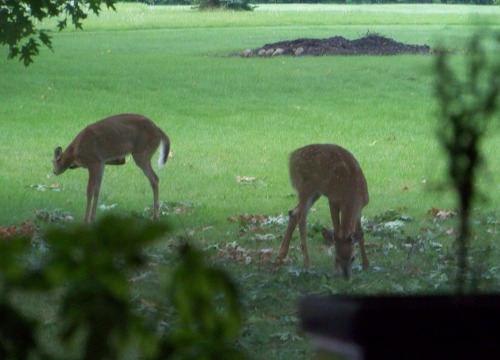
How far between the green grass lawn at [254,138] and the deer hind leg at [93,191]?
158mm

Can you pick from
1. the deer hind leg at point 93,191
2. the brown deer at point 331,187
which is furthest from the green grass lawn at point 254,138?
the brown deer at point 331,187

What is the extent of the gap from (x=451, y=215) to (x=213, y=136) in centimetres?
751

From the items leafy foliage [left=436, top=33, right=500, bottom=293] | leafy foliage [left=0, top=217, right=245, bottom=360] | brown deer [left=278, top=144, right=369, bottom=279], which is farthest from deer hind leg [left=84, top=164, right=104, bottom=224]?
leafy foliage [left=0, top=217, right=245, bottom=360]

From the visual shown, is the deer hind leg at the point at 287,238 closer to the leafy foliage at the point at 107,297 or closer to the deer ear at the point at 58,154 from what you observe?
the deer ear at the point at 58,154

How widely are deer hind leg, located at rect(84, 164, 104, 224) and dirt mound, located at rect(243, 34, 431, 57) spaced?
1805cm

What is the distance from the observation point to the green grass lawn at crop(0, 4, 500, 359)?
9.02 m

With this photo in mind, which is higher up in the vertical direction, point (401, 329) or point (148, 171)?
point (401, 329)

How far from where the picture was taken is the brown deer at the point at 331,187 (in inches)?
382

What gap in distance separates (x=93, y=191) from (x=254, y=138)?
283 inches

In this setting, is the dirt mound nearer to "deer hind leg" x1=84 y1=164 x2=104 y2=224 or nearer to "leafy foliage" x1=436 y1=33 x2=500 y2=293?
"deer hind leg" x1=84 y1=164 x2=104 y2=224

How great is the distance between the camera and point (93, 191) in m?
12.3

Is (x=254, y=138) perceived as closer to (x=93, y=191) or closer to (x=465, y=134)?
(x=93, y=191)

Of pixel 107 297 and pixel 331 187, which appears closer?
pixel 107 297

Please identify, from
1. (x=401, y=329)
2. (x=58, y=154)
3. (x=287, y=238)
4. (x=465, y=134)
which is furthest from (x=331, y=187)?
(x=401, y=329)
